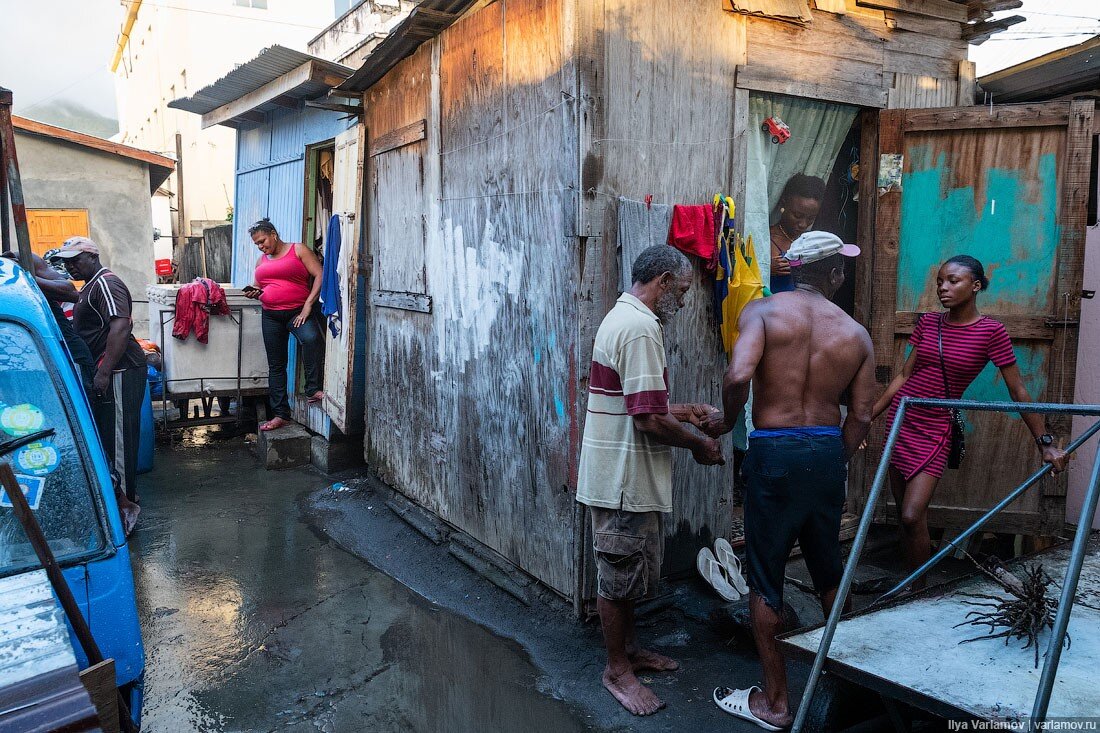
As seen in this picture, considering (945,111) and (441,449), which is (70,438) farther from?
(945,111)

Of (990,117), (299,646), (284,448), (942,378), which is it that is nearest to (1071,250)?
(990,117)

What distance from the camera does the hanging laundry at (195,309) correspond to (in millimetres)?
7727

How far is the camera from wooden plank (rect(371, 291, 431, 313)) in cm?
551

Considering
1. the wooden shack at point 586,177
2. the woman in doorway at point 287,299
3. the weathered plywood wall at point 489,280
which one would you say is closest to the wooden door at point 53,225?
the woman in doorway at point 287,299

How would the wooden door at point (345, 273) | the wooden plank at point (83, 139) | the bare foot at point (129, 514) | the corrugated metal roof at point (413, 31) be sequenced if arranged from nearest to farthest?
the corrugated metal roof at point (413, 31) < the bare foot at point (129, 514) < the wooden door at point (345, 273) < the wooden plank at point (83, 139)

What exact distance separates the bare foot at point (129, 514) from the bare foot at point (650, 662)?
3.98 m

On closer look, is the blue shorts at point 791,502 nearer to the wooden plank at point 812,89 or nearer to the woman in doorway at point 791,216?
the woman in doorway at point 791,216

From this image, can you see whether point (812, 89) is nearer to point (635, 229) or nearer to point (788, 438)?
point (635, 229)

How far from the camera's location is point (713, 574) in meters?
4.40

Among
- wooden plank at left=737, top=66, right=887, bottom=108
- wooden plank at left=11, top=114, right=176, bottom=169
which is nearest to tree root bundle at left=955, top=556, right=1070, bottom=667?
wooden plank at left=737, top=66, right=887, bottom=108

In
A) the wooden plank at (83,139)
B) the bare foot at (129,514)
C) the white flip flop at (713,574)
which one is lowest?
the bare foot at (129,514)

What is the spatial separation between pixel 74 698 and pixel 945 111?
5.28 m

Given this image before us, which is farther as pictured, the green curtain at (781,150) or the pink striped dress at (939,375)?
the green curtain at (781,150)

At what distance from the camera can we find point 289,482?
7059 millimetres
